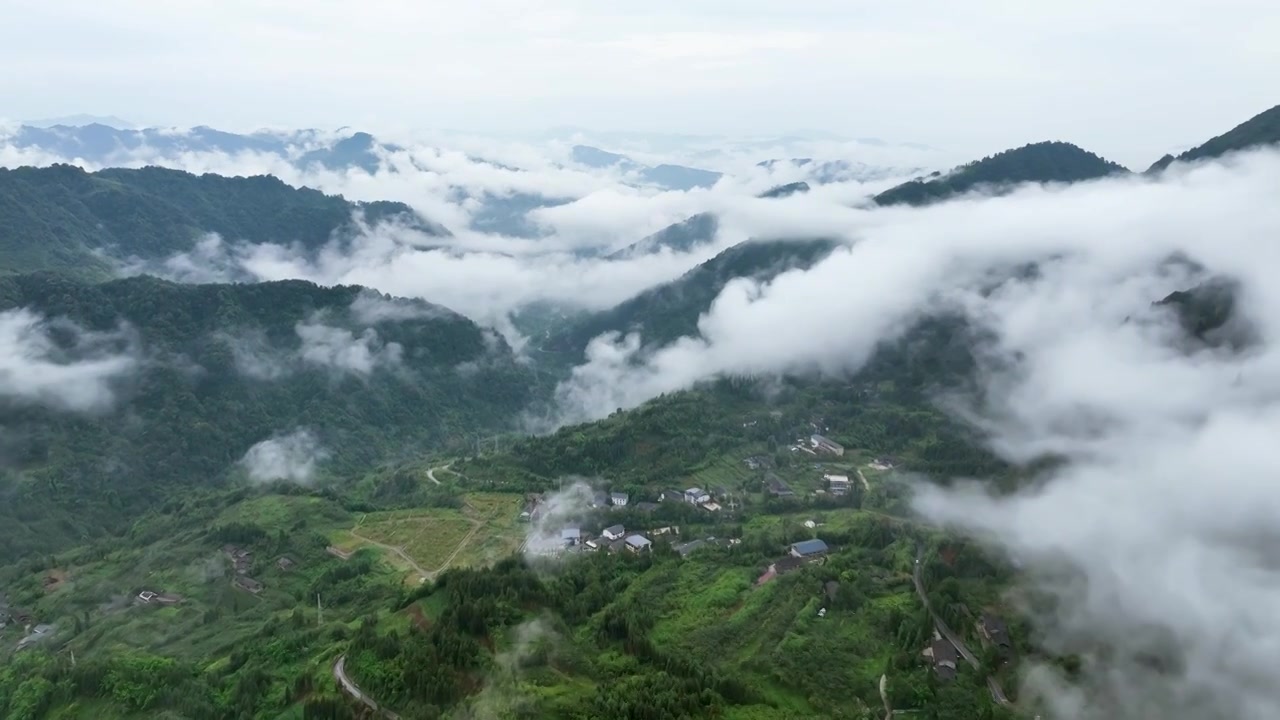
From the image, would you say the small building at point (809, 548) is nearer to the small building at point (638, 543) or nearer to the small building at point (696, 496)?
the small building at point (638, 543)

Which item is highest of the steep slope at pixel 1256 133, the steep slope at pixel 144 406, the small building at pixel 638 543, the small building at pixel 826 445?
the steep slope at pixel 1256 133

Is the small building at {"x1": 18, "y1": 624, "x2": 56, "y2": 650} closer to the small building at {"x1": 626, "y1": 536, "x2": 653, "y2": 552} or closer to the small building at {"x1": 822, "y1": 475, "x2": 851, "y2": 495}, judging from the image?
the small building at {"x1": 626, "y1": 536, "x2": 653, "y2": 552}

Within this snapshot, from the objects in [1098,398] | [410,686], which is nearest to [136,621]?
[410,686]

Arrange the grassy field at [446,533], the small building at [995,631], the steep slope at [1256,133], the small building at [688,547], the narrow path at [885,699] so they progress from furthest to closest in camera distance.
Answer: the steep slope at [1256,133]
the grassy field at [446,533]
the small building at [688,547]
the small building at [995,631]
the narrow path at [885,699]

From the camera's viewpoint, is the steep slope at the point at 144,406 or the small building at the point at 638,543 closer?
the small building at the point at 638,543

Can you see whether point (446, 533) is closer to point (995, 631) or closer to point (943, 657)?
point (943, 657)

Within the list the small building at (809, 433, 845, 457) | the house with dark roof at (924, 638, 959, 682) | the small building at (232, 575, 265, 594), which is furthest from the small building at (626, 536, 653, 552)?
the small building at (809, 433, 845, 457)

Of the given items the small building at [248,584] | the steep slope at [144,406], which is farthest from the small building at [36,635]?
the steep slope at [144,406]
